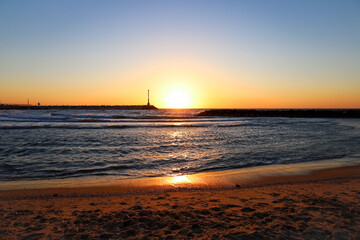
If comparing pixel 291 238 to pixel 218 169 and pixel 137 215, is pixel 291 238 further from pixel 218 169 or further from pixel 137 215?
pixel 218 169

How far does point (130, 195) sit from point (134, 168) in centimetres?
296

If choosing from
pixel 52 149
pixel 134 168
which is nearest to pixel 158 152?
pixel 134 168

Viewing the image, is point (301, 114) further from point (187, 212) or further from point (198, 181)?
point (187, 212)

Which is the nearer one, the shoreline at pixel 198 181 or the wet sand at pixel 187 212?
the wet sand at pixel 187 212

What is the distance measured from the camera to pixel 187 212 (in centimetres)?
487

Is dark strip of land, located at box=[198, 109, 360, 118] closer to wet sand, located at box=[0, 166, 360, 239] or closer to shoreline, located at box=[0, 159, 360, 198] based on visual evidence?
shoreline, located at box=[0, 159, 360, 198]

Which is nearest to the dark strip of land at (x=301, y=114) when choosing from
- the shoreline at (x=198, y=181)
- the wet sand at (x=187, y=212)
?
the shoreline at (x=198, y=181)

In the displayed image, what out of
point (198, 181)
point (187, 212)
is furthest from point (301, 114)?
point (187, 212)

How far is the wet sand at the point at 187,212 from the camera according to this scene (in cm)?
398

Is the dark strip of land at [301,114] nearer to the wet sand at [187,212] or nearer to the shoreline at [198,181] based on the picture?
the shoreline at [198,181]

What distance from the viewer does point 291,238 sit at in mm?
3797

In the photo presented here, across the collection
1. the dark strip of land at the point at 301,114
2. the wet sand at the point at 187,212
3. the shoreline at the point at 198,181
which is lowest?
the shoreline at the point at 198,181

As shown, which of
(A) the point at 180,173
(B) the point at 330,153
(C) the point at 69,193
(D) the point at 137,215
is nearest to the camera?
(D) the point at 137,215

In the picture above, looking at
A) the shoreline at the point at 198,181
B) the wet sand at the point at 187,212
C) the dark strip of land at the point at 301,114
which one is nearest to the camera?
the wet sand at the point at 187,212
